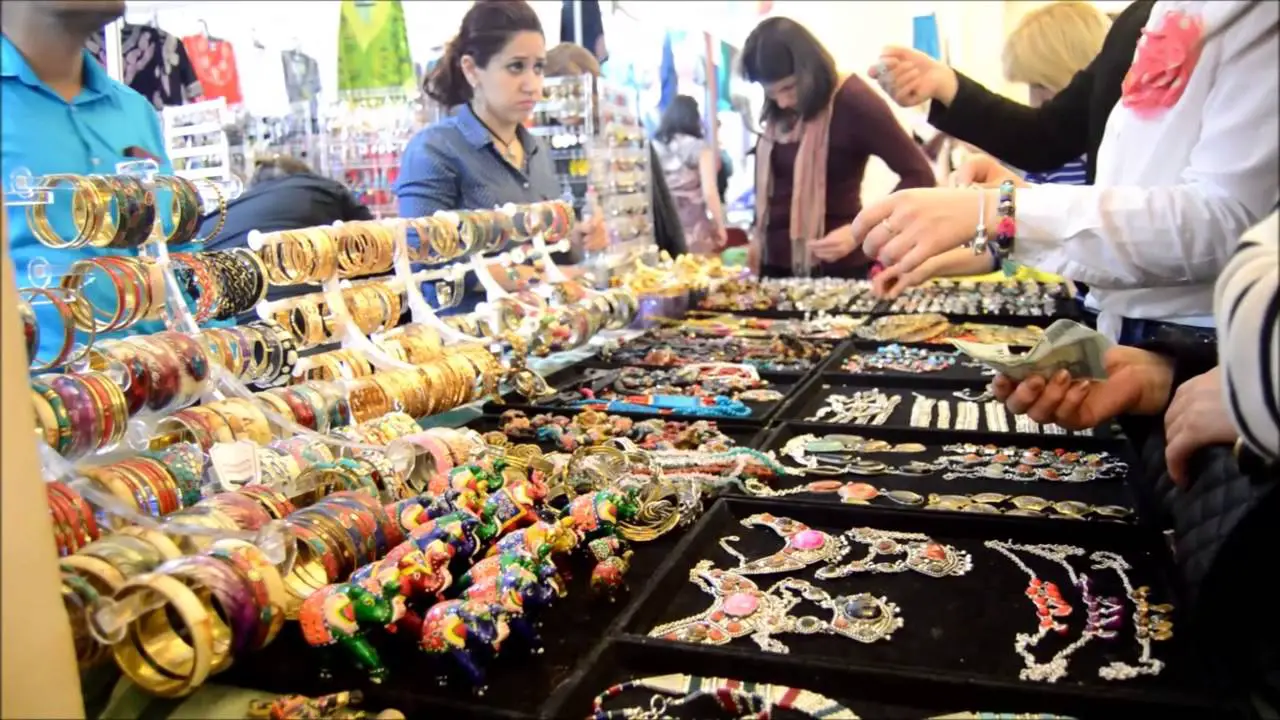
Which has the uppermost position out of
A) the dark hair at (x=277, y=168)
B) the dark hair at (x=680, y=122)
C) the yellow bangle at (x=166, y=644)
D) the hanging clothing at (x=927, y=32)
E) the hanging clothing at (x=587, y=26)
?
the hanging clothing at (x=927, y=32)

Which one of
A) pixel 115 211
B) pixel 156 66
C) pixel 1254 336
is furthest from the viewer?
pixel 156 66

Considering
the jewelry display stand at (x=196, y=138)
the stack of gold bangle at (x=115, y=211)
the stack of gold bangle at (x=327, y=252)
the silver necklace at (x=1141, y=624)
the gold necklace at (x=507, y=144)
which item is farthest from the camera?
the gold necklace at (x=507, y=144)

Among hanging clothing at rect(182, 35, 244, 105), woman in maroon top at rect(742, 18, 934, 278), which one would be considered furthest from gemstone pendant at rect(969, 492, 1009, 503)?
hanging clothing at rect(182, 35, 244, 105)

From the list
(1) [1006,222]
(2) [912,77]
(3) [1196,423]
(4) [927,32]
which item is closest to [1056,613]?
(3) [1196,423]

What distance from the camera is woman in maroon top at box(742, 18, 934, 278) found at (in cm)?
374

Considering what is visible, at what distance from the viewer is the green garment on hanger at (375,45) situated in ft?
14.5

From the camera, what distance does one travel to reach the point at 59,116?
1741mm

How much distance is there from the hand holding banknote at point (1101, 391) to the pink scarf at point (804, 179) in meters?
2.56

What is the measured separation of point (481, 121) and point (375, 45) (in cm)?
198

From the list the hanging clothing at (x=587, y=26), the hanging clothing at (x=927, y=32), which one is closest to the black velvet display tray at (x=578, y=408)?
the hanging clothing at (x=587, y=26)

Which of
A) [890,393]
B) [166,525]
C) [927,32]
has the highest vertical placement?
[927,32]

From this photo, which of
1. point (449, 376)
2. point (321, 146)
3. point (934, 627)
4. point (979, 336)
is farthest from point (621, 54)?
point (934, 627)

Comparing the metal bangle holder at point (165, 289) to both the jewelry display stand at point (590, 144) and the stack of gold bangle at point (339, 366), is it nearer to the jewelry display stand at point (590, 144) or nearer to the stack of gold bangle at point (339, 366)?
the stack of gold bangle at point (339, 366)

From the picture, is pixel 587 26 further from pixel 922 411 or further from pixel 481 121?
pixel 922 411
